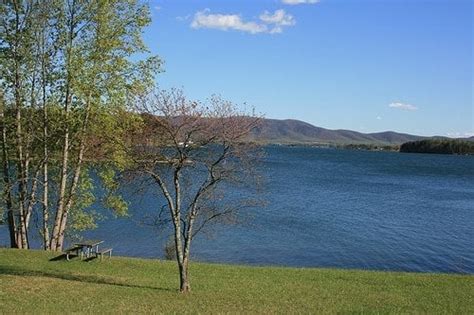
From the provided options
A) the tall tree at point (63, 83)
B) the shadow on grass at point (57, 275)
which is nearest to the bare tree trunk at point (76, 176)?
the tall tree at point (63, 83)

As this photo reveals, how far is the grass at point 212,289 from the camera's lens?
51.5ft

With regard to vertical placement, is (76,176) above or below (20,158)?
below

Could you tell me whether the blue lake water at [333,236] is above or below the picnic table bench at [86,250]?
below

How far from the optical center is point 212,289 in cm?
1877

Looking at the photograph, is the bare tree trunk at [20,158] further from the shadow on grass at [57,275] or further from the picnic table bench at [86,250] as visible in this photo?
the shadow on grass at [57,275]

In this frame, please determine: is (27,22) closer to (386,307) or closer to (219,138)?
(219,138)

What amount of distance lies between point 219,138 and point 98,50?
38.2 feet

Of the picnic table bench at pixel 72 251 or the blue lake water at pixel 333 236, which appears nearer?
the picnic table bench at pixel 72 251

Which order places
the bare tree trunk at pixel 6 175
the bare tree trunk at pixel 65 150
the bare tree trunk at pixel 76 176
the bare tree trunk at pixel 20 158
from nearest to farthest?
the bare tree trunk at pixel 65 150
the bare tree trunk at pixel 20 158
the bare tree trunk at pixel 6 175
the bare tree trunk at pixel 76 176

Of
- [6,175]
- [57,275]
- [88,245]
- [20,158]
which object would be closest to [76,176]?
[20,158]

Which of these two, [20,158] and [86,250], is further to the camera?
[20,158]

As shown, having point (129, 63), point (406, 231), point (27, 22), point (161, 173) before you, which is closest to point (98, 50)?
point (129, 63)

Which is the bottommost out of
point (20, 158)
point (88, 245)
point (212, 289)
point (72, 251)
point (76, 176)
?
point (212, 289)

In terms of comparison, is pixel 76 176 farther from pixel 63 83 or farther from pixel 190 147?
pixel 190 147
